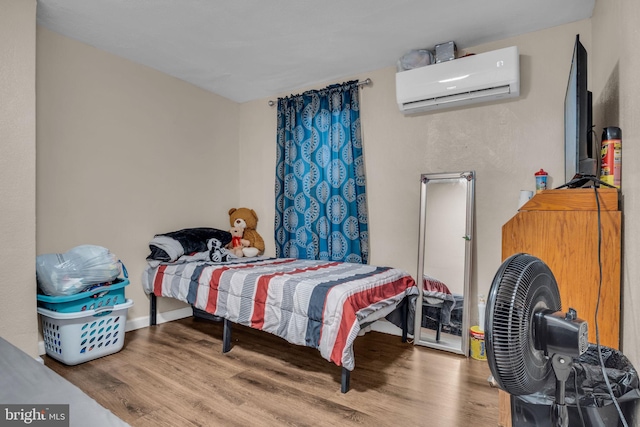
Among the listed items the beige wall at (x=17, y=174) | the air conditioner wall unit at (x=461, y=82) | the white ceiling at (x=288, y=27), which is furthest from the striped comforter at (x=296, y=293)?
the white ceiling at (x=288, y=27)

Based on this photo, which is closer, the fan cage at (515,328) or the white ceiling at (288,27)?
the fan cage at (515,328)

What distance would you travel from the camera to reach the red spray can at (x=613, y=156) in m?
1.56

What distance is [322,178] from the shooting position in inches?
142

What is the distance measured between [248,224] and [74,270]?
6.05ft

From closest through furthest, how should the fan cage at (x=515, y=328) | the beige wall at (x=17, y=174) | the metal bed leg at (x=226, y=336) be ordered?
the fan cage at (x=515, y=328) < the beige wall at (x=17, y=174) < the metal bed leg at (x=226, y=336)

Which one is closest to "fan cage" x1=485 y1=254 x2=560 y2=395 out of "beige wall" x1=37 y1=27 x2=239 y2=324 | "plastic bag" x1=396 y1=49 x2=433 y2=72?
"plastic bag" x1=396 y1=49 x2=433 y2=72

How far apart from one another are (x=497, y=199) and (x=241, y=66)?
2.53 m

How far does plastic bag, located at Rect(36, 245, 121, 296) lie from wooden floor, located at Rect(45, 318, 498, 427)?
1.83ft

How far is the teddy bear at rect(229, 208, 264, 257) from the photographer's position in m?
3.99

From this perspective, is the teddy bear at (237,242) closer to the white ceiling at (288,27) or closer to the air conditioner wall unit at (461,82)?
the white ceiling at (288,27)

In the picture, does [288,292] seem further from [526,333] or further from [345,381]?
[526,333]

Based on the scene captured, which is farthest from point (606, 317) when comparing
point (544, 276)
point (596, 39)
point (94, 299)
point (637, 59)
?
point (94, 299)

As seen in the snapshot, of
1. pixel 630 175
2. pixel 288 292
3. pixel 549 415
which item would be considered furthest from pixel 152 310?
pixel 630 175

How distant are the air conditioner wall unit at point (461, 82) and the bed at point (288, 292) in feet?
4.75
